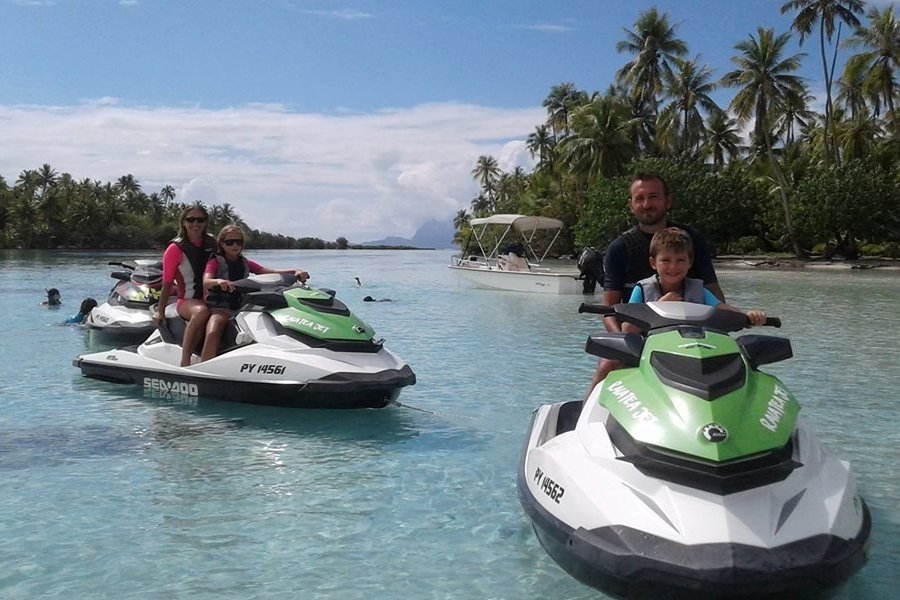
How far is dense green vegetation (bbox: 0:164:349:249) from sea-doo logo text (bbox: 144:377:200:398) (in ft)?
245

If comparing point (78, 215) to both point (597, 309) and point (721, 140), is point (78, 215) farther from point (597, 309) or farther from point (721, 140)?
A: point (597, 309)

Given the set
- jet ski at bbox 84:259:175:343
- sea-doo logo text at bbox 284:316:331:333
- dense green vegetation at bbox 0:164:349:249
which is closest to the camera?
sea-doo logo text at bbox 284:316:331:333

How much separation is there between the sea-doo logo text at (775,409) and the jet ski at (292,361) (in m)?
3.23

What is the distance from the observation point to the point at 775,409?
2.79 metres

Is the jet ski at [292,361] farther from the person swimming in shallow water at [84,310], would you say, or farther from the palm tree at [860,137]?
the palm tree at [860,137]

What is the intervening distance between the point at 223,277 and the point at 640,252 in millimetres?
3587

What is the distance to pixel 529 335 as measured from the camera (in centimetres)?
1249

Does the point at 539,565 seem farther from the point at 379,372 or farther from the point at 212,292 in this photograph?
the point at 212,292

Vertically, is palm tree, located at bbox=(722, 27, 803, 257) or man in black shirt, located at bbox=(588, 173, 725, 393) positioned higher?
palm tree, located at bbox=(722, 27, 803, 257)

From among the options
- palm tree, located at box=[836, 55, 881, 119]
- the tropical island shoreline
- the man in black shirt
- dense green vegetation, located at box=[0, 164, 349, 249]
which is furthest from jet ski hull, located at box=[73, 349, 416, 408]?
dense green vegetation, located at box=[0, 164, 349, 249]

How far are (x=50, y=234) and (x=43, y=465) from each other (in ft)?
298

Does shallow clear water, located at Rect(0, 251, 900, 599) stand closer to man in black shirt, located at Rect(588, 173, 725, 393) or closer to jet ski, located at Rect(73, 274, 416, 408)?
jet ski, located at Rect(73, 274, 416, 408)

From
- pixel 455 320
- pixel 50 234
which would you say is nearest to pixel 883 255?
pixel 455 320

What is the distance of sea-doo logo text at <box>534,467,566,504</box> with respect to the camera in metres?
2.86
